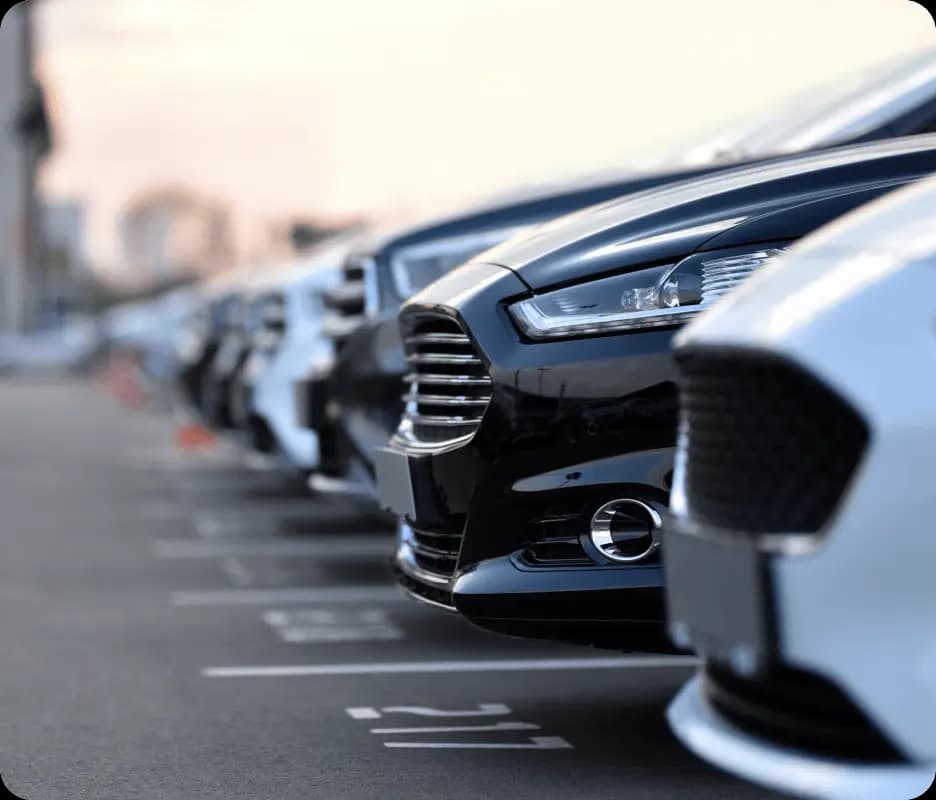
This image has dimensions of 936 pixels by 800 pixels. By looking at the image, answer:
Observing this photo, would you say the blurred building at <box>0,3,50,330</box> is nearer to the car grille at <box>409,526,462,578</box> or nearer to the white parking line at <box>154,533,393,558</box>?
the white parking line at <box>154,533,393,558</box>

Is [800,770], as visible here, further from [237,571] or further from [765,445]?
[237,571]

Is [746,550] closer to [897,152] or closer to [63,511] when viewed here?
[897,152]

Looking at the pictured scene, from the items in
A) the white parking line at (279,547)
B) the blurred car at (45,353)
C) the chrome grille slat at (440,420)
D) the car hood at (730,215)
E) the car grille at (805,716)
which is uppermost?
the car hood at (730,215)

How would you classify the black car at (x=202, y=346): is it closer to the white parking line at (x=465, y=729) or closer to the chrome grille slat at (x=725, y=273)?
the white parking line at (x=465, y=729)

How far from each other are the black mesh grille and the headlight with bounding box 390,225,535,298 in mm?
3361

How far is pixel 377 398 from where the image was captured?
6.73 m

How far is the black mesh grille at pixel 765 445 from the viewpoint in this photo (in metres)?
2.96

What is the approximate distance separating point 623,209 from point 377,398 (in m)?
1.95

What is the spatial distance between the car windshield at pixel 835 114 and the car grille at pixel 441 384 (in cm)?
201

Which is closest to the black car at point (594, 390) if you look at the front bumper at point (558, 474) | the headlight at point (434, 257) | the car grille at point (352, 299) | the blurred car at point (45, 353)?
the front bumper at point (558, 474)

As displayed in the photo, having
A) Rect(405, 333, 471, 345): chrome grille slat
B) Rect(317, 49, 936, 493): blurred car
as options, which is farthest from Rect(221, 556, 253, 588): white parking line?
Rect(405, 333, 471, 345): chrome grille slat

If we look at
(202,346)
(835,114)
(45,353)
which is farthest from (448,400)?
(45,353)

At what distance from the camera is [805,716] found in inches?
122

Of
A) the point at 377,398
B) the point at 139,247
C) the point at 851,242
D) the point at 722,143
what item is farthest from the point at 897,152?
the point at 139,247
